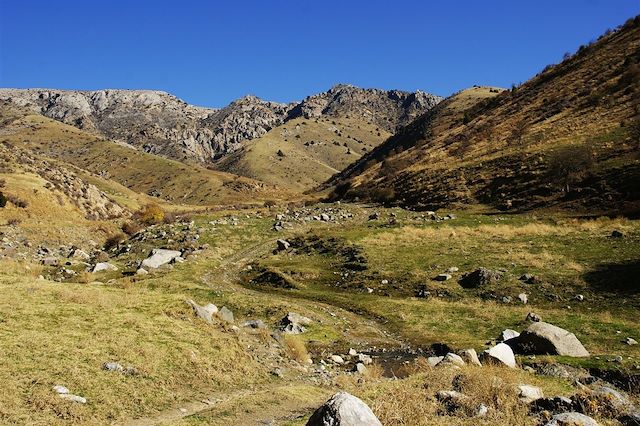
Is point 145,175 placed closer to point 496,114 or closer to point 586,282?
point 496,114

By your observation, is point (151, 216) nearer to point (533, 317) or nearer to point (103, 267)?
point (103, 267)

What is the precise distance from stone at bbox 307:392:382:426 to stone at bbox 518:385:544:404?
541 centimetres

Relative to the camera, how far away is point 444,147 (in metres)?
108

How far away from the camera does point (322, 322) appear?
3127 centimetres

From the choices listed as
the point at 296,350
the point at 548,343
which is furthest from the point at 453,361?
the point at 296,350

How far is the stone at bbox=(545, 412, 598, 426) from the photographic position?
10750 mm

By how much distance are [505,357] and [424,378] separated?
4.50 m

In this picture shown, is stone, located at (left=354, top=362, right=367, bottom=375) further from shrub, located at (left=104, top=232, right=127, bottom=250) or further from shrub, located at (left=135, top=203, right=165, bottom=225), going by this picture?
shrub, located at (left=135, top=203, right=165, bottom=225)

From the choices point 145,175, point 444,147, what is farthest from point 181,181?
point 444,147

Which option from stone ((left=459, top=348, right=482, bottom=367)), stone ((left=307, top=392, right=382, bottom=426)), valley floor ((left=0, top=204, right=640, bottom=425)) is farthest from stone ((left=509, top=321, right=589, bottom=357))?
stone ((left=307, top=392, right=382, bottom=426))

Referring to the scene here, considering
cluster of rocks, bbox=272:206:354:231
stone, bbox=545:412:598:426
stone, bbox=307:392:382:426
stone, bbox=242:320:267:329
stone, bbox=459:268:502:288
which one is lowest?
stone, bbox=459:268:502:288

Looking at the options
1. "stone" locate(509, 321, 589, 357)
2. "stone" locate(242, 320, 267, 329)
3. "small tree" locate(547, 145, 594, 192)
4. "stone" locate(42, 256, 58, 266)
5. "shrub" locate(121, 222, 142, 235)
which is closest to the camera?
"stone" locate(509, 321, 589, 357)

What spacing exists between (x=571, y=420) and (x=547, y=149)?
2694 inches

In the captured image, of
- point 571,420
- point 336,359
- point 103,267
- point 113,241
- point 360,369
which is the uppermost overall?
point 113,241
